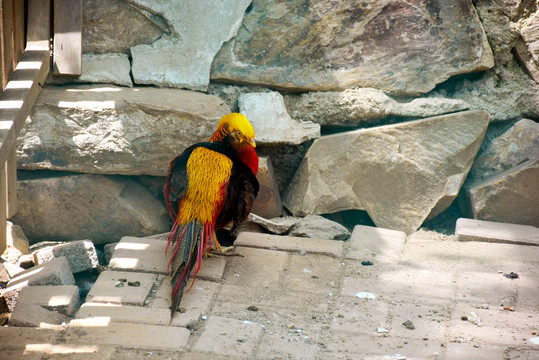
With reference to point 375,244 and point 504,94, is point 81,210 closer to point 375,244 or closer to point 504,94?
point 375,244

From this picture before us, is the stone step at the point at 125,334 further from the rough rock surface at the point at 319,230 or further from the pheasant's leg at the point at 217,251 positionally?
the rough rock surface at the point at 319,230

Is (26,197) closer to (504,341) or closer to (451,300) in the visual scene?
(451,300)

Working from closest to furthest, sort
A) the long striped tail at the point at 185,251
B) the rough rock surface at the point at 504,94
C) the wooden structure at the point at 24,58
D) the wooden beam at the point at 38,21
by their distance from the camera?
the long striped tail at the point at 185,251, the wooden structure at the point at 24,58, the wooden beam at the point at 38,21, the rough rock surface at the point at 504,94

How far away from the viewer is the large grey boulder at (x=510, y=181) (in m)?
3.93

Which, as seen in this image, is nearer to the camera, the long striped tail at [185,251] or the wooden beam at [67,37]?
the long striped tail at [185,251]

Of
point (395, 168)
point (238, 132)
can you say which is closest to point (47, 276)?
point (238, 132)

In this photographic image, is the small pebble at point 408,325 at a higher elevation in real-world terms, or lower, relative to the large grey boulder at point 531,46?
lower

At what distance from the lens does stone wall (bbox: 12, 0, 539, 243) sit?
12.8ft

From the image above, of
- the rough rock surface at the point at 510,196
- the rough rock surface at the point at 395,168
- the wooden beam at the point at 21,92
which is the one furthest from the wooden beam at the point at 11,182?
the rough rock surface at the point at 510,196

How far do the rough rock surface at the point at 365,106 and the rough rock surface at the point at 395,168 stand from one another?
130 mm

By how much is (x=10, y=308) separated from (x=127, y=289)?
578 millimetres

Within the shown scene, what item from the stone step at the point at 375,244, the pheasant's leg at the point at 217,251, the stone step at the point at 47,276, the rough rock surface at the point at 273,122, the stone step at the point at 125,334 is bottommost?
the stone step at the point at 47,276

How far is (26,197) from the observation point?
389cm

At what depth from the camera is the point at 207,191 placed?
3.13 m
